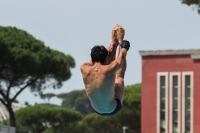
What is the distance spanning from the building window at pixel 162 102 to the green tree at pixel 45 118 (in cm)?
2360

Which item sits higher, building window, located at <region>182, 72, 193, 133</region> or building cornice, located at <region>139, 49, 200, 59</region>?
building cornice, located at <region>139, 49, 200, 59</region>

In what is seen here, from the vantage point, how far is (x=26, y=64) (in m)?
47.4

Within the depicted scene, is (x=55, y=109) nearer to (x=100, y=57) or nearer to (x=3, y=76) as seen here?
(x=3, y=76)

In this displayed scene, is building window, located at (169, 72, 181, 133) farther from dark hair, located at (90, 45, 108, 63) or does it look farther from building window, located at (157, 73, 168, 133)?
dark hair, located at (90, 45, 108, 63)

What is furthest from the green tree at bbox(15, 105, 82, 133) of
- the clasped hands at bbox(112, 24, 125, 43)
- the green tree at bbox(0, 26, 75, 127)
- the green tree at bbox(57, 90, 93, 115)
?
the green tree at bbox(57, 90, 93, 115)

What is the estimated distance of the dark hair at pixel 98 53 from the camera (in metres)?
8.12

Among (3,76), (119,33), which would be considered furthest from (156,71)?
(119,33)

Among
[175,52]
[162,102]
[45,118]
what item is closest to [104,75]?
[175,52]

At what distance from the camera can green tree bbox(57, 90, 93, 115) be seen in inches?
5635

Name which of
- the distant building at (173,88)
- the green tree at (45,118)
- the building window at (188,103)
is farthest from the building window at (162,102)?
the green tree at (45,118)

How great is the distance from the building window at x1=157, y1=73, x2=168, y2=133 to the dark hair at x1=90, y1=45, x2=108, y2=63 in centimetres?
3930

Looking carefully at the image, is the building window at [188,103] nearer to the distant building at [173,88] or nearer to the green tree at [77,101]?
the distant building at [173,88]

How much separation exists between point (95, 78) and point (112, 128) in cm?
6801

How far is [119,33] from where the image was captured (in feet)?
28.0
